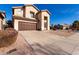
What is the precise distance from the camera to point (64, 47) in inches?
143

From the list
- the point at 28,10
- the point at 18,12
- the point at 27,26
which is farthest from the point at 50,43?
the point at 18,12

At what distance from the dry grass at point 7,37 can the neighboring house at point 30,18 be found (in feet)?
0.81

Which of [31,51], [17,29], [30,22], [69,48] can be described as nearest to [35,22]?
→ [30,22]

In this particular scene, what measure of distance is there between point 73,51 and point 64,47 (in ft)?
0.88

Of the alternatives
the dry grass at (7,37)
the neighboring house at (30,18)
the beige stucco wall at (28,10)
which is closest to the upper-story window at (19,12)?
the neighboring house at (30,18)

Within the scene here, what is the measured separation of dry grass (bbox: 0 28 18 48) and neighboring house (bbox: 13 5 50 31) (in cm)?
25

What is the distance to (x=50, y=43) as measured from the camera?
3709 mm

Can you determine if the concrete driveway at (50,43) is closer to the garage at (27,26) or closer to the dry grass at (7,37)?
the garage at (27,26)

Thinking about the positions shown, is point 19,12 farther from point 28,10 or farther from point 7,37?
point 7,37

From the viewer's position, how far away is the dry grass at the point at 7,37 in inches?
133

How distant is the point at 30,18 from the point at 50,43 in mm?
858
